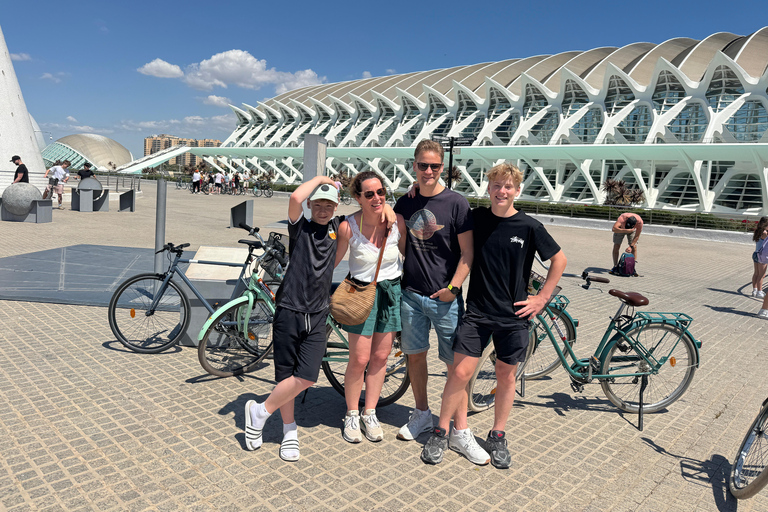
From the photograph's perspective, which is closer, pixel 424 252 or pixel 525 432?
pixel 424 252

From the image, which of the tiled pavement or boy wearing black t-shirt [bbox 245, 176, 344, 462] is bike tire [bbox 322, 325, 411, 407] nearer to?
the tiled pavement

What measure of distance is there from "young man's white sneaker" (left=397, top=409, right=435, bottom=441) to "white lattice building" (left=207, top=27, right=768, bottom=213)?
29545 mm

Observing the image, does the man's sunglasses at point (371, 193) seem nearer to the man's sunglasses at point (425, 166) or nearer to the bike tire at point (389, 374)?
the man's sunglasses at point (425, 166)

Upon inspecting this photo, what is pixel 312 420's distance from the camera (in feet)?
12.1

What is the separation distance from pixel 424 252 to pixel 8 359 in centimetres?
378

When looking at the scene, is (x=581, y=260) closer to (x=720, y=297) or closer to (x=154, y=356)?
(x=720, y=297)

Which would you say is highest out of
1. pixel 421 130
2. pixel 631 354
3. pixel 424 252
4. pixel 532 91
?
pixel 532 91

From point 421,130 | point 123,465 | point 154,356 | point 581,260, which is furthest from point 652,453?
point 421,130

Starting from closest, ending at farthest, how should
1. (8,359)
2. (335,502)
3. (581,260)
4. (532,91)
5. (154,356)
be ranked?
(335,502) → (8,359) → (154,356) → (581,260) → (532,91)

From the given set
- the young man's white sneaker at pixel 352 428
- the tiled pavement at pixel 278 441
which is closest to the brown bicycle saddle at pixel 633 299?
the tiled pavement at pixel 278 441

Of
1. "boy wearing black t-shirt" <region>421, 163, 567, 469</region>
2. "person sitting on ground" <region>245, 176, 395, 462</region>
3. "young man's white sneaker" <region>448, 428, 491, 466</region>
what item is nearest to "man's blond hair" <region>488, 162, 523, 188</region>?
"boy wearing black t-shirt" <region>421, 163, 567, 469</region>

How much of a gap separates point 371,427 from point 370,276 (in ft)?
3.40

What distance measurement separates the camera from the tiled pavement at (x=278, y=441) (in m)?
2.76

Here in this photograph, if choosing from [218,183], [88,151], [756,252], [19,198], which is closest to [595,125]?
[218,183]
